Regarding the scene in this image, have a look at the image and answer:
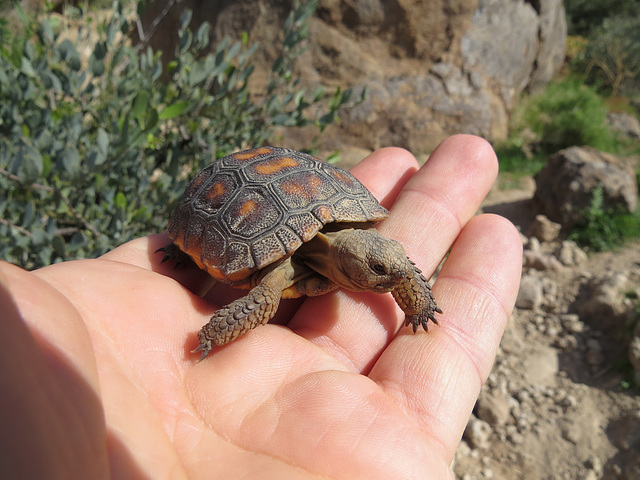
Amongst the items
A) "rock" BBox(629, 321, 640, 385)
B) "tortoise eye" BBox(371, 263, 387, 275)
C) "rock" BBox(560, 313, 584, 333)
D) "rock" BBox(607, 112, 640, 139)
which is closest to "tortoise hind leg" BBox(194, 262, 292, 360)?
"tortoise eye" BBox(371, 263, 387, 275)

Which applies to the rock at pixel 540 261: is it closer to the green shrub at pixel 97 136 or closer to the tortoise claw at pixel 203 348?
the green shrub at pixel 97 136

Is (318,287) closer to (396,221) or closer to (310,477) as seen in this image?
(396,221)

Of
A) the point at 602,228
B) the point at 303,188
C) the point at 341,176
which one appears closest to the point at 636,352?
the point at 602,228

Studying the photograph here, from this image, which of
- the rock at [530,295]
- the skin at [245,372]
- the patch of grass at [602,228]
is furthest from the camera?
the patch of grass at [602,228]

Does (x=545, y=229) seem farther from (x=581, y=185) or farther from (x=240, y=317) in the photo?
(x=240, y=317)

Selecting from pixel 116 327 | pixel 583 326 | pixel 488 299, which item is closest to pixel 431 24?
pixel 583 326

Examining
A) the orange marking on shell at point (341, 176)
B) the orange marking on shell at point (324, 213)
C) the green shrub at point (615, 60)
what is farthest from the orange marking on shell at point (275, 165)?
the green shrub at point (615, 60)
